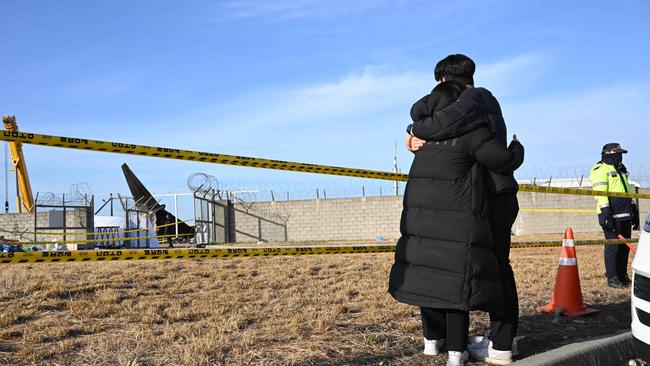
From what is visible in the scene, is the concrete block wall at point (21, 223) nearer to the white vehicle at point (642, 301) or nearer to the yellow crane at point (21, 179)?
the yellow crane at point (21, 179)

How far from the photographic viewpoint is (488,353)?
3.47 m

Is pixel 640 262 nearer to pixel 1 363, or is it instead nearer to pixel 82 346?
pixel 82 346

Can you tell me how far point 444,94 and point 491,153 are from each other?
44 centimetres

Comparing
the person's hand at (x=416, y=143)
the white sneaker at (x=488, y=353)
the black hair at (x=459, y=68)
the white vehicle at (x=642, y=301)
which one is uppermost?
the black hair at (x=459, y=68)

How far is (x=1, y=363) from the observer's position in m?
3.13

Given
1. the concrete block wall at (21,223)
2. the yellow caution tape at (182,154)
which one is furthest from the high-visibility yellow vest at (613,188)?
the concrete block wall at (21,223)

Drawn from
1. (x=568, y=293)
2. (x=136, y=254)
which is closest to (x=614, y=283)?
(x=568, y=293)

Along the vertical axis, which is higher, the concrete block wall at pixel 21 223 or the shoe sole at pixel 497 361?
the concrete block wall at pixel 21 223

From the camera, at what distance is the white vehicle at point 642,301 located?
9.97ft

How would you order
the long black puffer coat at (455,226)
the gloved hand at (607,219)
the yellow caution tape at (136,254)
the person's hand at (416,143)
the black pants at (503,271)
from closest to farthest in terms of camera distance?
the yellow caution tape at (136,254) → the long black puffer coat at (455,226) → the black pants at (503,271) → the person's hand at (416,143) → the gloved hand at (607,219)

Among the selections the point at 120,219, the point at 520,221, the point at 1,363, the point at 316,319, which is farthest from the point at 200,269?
the point at 520,221

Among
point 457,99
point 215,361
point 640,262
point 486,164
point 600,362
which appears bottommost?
point 600,362

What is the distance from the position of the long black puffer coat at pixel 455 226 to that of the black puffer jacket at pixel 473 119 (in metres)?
0.03

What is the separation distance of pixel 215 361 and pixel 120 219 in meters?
22.8
